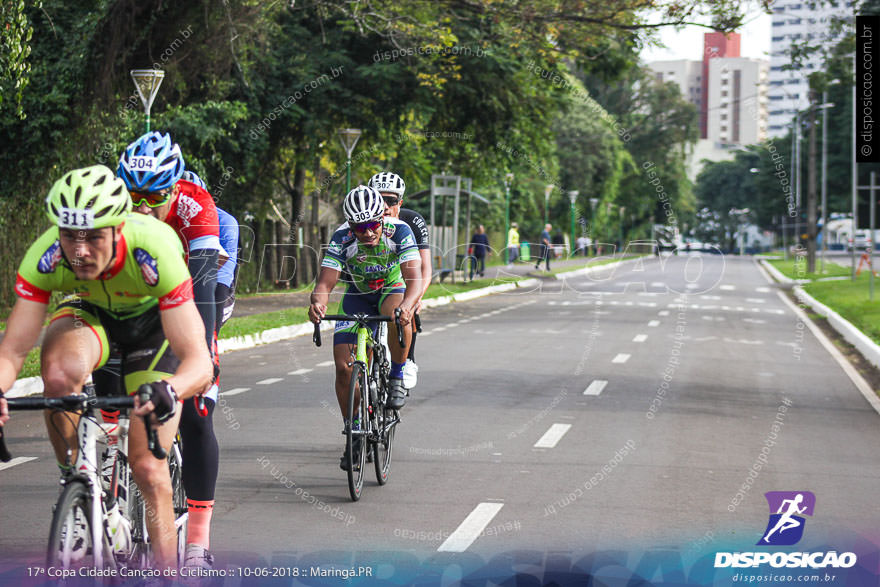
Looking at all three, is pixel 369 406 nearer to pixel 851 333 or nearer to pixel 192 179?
pixel 192 179

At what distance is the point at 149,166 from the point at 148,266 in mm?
759

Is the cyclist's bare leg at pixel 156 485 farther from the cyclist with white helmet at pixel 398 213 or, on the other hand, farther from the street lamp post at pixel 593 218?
the street lamp post at pixel 593 218

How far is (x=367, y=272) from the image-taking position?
7703 millimetres

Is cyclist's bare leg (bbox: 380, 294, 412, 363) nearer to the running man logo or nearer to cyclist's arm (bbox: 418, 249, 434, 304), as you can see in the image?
cyclist's arm (bbox: 418, 249, 434, 304)

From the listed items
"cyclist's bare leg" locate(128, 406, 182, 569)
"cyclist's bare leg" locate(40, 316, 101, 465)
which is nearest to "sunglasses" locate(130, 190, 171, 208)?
"cyclist's bare leg" locate(40, 316, 101, 465)

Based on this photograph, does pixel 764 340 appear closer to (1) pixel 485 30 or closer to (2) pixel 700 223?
(1) pixel 485 30

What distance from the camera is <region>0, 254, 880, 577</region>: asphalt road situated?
242 inches

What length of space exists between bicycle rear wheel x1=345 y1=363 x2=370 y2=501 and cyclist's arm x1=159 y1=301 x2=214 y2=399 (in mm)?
3023

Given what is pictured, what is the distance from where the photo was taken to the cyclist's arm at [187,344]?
3.92m

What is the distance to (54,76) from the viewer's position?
2006cm

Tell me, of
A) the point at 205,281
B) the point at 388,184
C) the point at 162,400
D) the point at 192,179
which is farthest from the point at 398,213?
the point at 162,400

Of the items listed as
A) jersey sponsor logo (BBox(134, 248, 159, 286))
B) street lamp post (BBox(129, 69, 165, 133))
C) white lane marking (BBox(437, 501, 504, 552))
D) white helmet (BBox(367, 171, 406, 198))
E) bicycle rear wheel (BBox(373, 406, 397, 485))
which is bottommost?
white lane marking (BBox(437, 501, 504, 552))

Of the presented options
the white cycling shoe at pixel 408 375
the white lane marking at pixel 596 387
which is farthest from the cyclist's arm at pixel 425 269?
the white lane marking at pixel 596 387

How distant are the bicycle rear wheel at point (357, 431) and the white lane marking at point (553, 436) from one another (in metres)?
2.25
